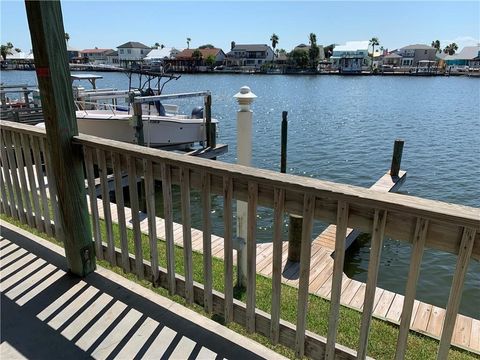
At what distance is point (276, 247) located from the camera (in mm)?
1974

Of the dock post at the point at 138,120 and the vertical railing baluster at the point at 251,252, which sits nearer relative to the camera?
the vertical railing baluster at the point at 251,252

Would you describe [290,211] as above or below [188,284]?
above

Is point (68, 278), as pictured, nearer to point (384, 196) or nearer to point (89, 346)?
point (89, 346)

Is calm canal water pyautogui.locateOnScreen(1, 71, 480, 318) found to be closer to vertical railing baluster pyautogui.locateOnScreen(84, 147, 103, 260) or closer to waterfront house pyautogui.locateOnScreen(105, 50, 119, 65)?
vertical railing baluster pyautogui.locateOnScreen(84, 147, 103, 260)

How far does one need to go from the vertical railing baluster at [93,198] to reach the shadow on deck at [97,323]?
0.23 metres

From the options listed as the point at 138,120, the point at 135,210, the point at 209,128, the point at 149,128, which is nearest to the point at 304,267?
the point at 135,210

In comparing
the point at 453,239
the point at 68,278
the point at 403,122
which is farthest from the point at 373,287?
the point at 403,122

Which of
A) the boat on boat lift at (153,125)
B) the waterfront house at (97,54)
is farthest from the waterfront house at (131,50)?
the boat on boat lift at (153,125)

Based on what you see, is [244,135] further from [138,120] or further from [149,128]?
[149,128]

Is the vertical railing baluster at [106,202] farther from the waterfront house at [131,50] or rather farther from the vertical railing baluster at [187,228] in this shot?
the waterfront house at [131,50]

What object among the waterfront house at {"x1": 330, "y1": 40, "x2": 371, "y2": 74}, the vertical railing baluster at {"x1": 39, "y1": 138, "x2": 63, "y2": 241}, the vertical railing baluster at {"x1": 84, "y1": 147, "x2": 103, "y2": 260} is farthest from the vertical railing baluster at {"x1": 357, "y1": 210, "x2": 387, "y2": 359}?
the waterfront house at {"x1": 330, "y1": 40, "x2": 371, "y2": 74}

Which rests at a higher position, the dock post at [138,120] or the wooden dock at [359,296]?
the dock post at [138,120]

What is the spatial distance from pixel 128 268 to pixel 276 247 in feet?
4.49

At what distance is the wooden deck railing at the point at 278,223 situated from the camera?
1481 millimetres
